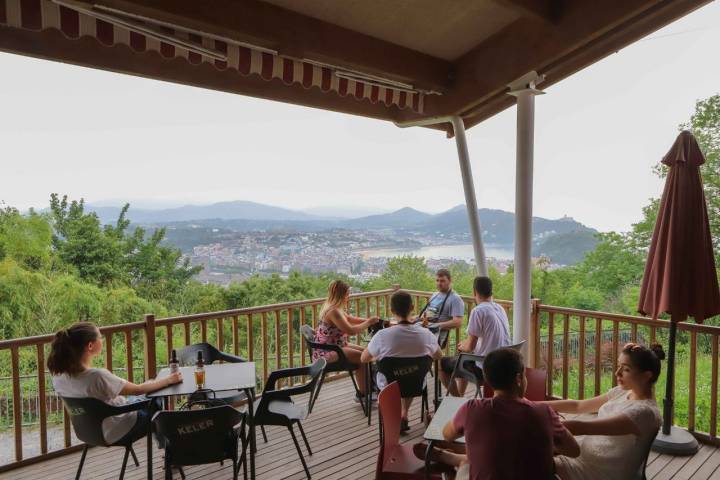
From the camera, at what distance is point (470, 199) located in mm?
5203

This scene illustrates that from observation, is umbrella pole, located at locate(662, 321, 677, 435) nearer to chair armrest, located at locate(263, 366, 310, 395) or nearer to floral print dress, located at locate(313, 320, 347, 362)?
floral print dress, located at locate(313, 320, 347, 362)

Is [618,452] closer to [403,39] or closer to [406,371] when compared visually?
[406,371]

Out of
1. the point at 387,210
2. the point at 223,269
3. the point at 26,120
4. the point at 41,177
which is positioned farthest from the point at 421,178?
the point at 26,120

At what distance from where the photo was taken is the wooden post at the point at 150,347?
383cm

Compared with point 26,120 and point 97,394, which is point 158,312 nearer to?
point 26,120

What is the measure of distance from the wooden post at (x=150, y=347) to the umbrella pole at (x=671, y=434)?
399 centimetres

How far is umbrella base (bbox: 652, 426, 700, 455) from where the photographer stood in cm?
343

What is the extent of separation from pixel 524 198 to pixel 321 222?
50.0ft

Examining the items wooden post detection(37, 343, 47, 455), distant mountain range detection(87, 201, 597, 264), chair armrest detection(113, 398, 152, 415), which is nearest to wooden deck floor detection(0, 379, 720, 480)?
wooden post detection(37, 343, 47, 455)

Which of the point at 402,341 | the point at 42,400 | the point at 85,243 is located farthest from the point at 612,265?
the point at 85,243

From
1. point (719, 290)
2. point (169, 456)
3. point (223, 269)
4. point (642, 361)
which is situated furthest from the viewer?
point (223, 269)

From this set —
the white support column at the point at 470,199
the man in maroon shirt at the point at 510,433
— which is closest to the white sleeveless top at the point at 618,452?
the man in maroon shirt at the point at 510,433

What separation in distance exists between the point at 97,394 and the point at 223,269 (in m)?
14.0

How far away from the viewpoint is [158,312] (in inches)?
719
